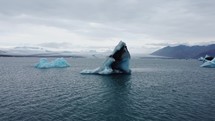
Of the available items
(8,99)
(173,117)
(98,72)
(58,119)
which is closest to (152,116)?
(173,117)

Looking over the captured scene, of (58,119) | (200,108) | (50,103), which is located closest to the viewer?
(58,119)

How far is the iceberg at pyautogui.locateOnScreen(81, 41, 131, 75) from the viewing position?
188 feet

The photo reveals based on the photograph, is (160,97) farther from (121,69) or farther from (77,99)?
(121,69)

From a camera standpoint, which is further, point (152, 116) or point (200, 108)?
point (200, 108)

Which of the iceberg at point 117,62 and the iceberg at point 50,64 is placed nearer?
the iceberg at point 117,62

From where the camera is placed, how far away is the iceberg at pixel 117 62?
57.3 m

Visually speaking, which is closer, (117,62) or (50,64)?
(117,62)

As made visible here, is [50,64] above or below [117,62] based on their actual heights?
below

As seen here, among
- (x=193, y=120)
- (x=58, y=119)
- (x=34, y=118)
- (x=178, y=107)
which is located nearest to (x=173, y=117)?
(x=193, y=120)

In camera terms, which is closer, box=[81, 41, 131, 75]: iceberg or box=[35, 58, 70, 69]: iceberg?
box=[81, 41, 131, 75]: iceberg

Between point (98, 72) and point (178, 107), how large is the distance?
122ft

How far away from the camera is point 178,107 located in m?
25.8

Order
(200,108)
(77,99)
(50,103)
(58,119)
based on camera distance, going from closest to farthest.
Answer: (58,119) → (200,108) → (50,103) → (77,99)

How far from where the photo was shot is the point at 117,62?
60.2 meters
